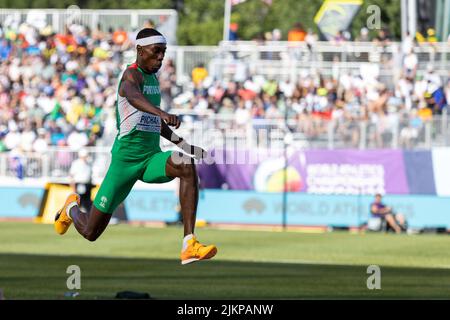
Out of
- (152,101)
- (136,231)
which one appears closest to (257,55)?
(136,231)

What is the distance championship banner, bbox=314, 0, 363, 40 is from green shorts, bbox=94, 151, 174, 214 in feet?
89.1

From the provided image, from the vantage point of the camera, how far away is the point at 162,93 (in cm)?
3806

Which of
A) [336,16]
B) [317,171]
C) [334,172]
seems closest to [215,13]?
[336,16]

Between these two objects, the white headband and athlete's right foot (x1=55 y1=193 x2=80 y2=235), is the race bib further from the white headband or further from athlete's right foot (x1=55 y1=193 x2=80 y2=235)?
athlete's right foot (x1=55 y1=193 x2=80 y2=235)

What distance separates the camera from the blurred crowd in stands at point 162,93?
33375 millimetres

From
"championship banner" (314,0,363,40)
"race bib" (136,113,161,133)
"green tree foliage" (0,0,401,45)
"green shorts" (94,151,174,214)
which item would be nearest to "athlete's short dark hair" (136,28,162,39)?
"race bib" (136,113,161,133)

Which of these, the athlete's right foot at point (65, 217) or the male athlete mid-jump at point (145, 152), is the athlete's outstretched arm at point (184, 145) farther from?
the athlete's right foot at point (65, 217)

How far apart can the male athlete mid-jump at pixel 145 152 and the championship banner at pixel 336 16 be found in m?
27.1

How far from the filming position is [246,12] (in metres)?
86.0

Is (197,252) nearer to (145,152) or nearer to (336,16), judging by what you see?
(145,152)

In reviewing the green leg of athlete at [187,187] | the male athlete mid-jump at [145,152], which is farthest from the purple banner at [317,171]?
the green leg of athlete at [187,187]

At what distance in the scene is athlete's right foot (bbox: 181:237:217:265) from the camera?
11.8 metres

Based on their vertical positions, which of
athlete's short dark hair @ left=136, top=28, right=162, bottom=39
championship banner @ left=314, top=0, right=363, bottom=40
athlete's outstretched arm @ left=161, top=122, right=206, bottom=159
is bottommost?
athlete's outstretched arm @ left=161, top=122, right=206, bottom=159
